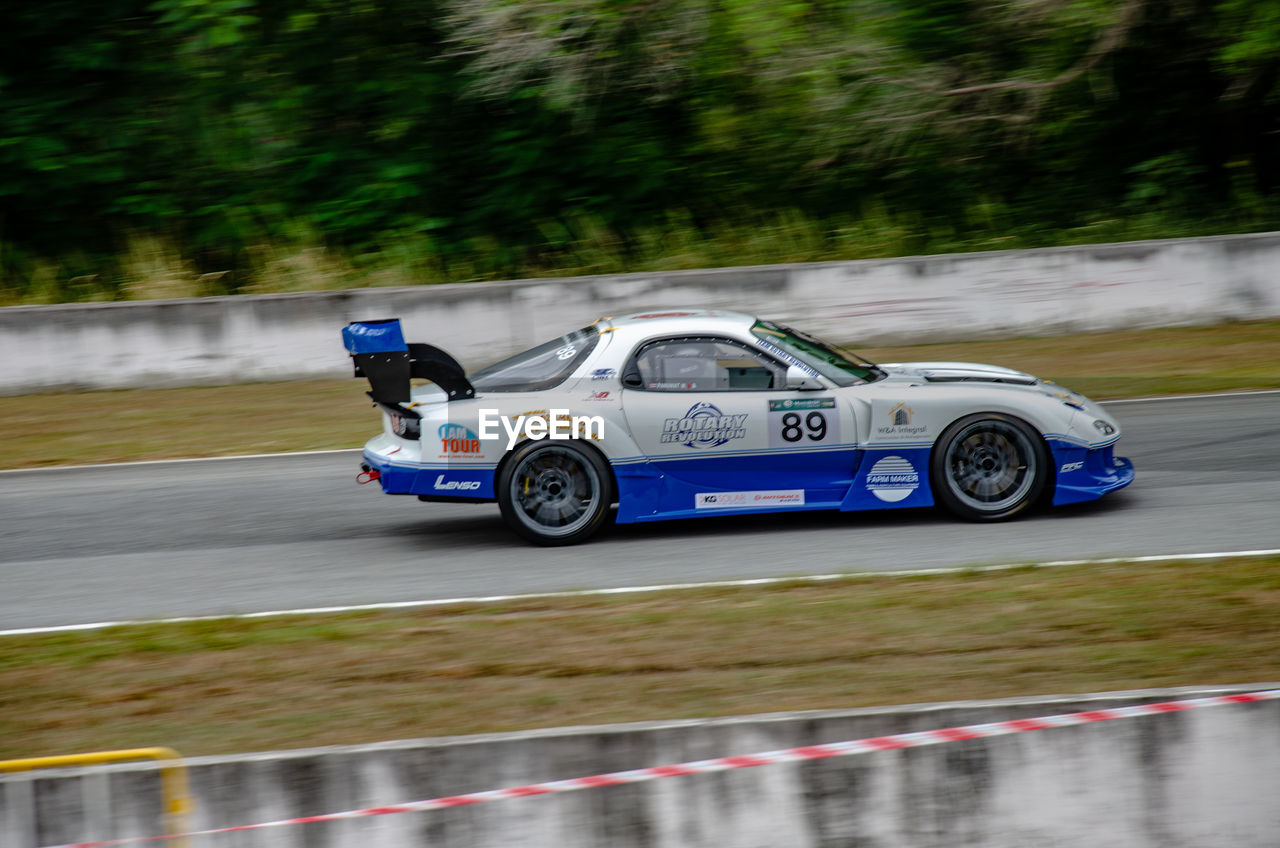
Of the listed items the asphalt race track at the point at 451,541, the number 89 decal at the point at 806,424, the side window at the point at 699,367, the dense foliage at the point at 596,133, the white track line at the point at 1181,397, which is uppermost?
the dense foliage at the point at 596,133

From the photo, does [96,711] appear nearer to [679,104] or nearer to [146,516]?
[146,516]

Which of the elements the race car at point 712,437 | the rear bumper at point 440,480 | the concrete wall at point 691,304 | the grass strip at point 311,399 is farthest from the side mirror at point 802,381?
the concrete wall at point 691,304

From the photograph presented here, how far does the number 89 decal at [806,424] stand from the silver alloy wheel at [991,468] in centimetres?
74

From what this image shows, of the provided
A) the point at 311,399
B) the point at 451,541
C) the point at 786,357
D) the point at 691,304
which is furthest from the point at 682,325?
the point at 691,304

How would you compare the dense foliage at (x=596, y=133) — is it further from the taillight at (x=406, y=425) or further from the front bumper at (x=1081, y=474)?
the taillight at (x=406, y=425)

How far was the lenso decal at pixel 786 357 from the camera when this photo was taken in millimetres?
7598

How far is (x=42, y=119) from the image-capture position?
67.4 ft

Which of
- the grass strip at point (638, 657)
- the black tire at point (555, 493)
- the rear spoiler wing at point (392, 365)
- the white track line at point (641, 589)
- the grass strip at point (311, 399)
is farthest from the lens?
the grass strip at point (311, 399)

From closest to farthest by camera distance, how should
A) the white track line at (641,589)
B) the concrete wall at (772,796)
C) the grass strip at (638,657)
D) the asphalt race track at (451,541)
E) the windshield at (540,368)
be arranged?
the concrete wall at (772,796), the grass strip at (638,657), the white track line at (641,589), the asphalt race track at (451,541), the windshield at (540,368)

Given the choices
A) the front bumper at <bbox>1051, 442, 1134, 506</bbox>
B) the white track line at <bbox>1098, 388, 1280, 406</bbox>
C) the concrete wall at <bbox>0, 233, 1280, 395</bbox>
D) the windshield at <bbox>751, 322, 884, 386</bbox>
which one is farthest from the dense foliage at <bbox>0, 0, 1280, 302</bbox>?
the front bumper at <bbox>1051, 442, 1134, 506</bbox>

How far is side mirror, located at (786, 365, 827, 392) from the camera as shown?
7.54 m

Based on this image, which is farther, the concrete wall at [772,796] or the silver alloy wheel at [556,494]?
the silver alloy wheel at [556,494]

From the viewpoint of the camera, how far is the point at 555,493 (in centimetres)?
770

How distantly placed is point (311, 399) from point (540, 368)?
7.13 metres
